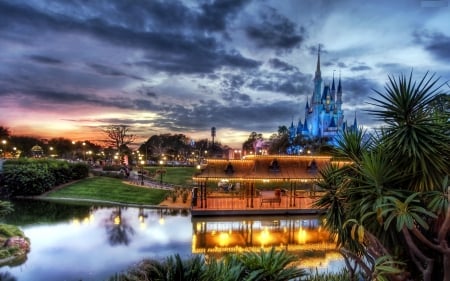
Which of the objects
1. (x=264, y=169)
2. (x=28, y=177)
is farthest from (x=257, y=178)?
(x=28, y=177)

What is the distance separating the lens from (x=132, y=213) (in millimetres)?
24375

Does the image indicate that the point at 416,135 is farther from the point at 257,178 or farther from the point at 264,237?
the point at 257,178

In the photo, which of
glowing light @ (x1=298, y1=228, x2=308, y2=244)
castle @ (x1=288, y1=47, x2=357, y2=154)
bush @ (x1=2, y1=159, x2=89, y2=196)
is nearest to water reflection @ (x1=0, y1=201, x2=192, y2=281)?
bush @ (x1=2, y1=159, x2=89, y2=196)

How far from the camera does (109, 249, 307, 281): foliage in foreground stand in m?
5.46

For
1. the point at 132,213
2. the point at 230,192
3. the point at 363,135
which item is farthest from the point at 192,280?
the point at 230,192

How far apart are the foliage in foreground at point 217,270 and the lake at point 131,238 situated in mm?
7130

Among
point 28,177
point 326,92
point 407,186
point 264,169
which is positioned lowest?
point 28,177

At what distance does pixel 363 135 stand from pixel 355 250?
248cm

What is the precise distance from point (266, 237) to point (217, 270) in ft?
40.8

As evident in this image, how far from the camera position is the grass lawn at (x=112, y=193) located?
2900 centimetres

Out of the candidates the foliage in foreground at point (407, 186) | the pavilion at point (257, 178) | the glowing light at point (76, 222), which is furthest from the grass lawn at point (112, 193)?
the foliage in foreground at point (407, 186)

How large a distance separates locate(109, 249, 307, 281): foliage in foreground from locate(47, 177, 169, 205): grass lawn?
22.3 m

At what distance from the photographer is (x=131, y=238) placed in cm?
1750

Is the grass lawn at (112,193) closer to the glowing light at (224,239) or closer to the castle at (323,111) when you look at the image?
the glowing light at (224,239)
